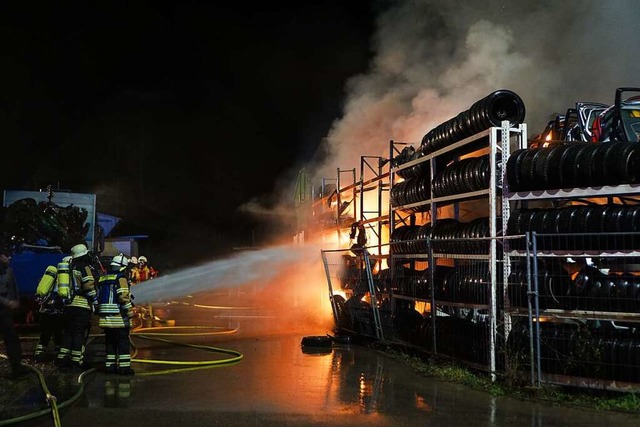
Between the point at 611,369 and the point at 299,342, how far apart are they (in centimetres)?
571

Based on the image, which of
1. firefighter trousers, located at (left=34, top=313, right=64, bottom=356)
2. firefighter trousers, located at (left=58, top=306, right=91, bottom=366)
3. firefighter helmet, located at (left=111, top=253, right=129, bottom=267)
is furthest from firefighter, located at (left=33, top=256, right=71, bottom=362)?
firefighter helmet, located at (left=111, top=253, right=129, bottom=267)

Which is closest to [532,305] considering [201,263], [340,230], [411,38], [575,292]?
[575,292]

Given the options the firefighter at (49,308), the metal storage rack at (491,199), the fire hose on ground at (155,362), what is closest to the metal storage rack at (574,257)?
the metal storage rack at (491,199)

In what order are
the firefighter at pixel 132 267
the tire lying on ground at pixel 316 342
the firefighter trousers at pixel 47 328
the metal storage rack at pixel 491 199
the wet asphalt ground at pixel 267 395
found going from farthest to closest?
the firefighter at pixel 132 267
the tire lying on ground at pixel 316 342
the firefighter trousers at pixel 47 328
the metal storage rack at pixel 491 199
the wet asphalt ground at pixel 267 395

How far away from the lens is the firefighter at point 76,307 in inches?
311

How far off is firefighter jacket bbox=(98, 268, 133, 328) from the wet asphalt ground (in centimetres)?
70

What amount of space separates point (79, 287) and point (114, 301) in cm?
62

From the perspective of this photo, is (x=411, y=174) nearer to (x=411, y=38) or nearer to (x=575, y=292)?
(x=575, y=292)

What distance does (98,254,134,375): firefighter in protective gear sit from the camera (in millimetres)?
7629

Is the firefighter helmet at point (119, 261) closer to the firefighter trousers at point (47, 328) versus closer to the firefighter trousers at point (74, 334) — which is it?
the firefighter trousers at point (74, 334)

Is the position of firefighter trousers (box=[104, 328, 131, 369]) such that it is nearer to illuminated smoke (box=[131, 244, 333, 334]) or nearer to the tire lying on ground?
the tire lying on ground

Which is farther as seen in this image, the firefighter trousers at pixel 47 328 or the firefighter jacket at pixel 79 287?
the firefighter trousers at pixel 47 328

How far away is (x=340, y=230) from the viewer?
1527cm

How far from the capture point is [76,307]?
26.3 feet
